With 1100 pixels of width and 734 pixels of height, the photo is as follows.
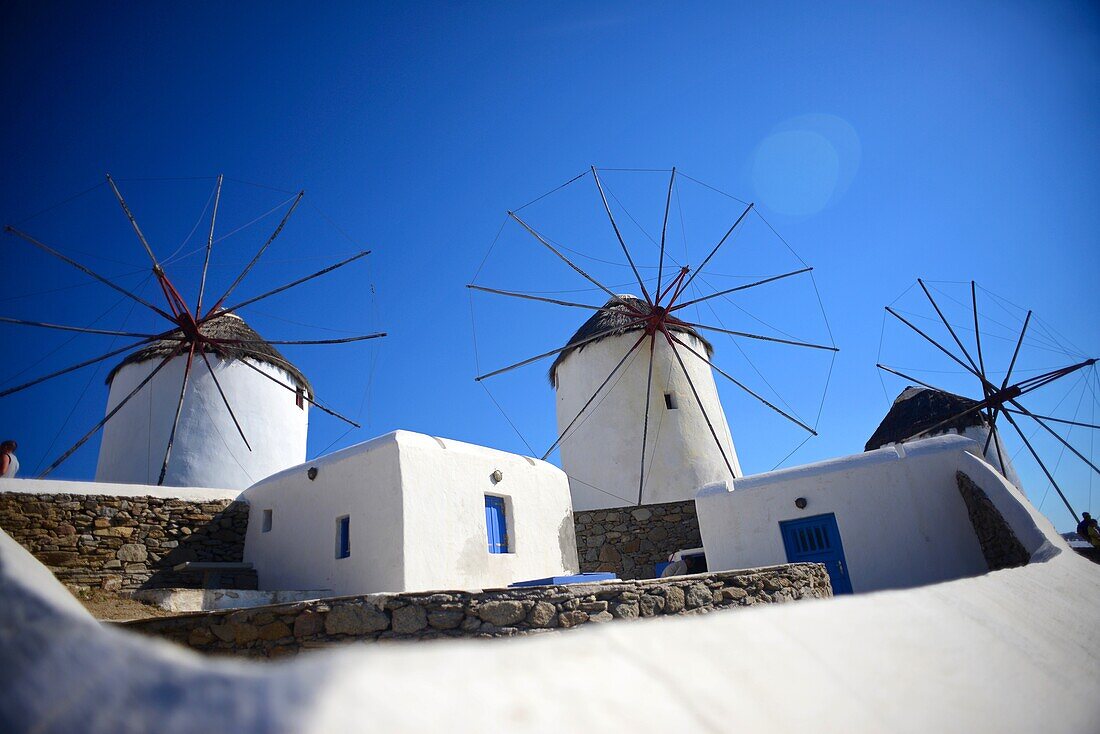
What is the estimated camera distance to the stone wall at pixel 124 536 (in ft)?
27.3

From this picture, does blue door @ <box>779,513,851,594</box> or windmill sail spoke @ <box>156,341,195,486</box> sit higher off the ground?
windmill sail spoke @ <box>156,341,195,486</box>

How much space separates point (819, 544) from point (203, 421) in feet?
39.9

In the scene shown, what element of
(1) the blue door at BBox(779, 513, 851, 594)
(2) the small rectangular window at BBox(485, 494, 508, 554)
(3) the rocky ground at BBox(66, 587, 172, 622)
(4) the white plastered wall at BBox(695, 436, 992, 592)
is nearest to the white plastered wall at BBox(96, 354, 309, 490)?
(3) the rocky ground at BBox(66, 587, 172, 622)

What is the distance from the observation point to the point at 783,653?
47.5 inches

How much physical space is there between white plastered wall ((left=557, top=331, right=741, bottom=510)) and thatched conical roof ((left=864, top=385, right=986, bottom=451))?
4982 mm

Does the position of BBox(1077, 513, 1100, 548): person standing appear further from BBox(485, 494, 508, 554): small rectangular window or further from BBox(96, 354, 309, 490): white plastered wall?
BBox(96, 354, 309, 490): white plastered wall

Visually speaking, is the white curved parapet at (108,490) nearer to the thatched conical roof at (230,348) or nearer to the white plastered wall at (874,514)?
the thatched conical roof at (230,348)

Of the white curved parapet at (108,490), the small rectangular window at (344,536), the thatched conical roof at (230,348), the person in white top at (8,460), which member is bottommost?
the small rectangular window at (344,536)

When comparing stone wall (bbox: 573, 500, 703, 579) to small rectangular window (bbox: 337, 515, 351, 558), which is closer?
small rectangular window (bbox: 337, 515, 351, 558)

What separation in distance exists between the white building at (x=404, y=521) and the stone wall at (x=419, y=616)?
1680 mm

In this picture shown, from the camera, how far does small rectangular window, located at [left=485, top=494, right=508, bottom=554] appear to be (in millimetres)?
8909

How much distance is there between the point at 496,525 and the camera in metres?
9.12

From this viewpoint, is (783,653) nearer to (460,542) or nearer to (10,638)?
(10,638)

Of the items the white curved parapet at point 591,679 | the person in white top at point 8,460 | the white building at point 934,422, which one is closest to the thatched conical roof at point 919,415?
the white building at point 934,422
